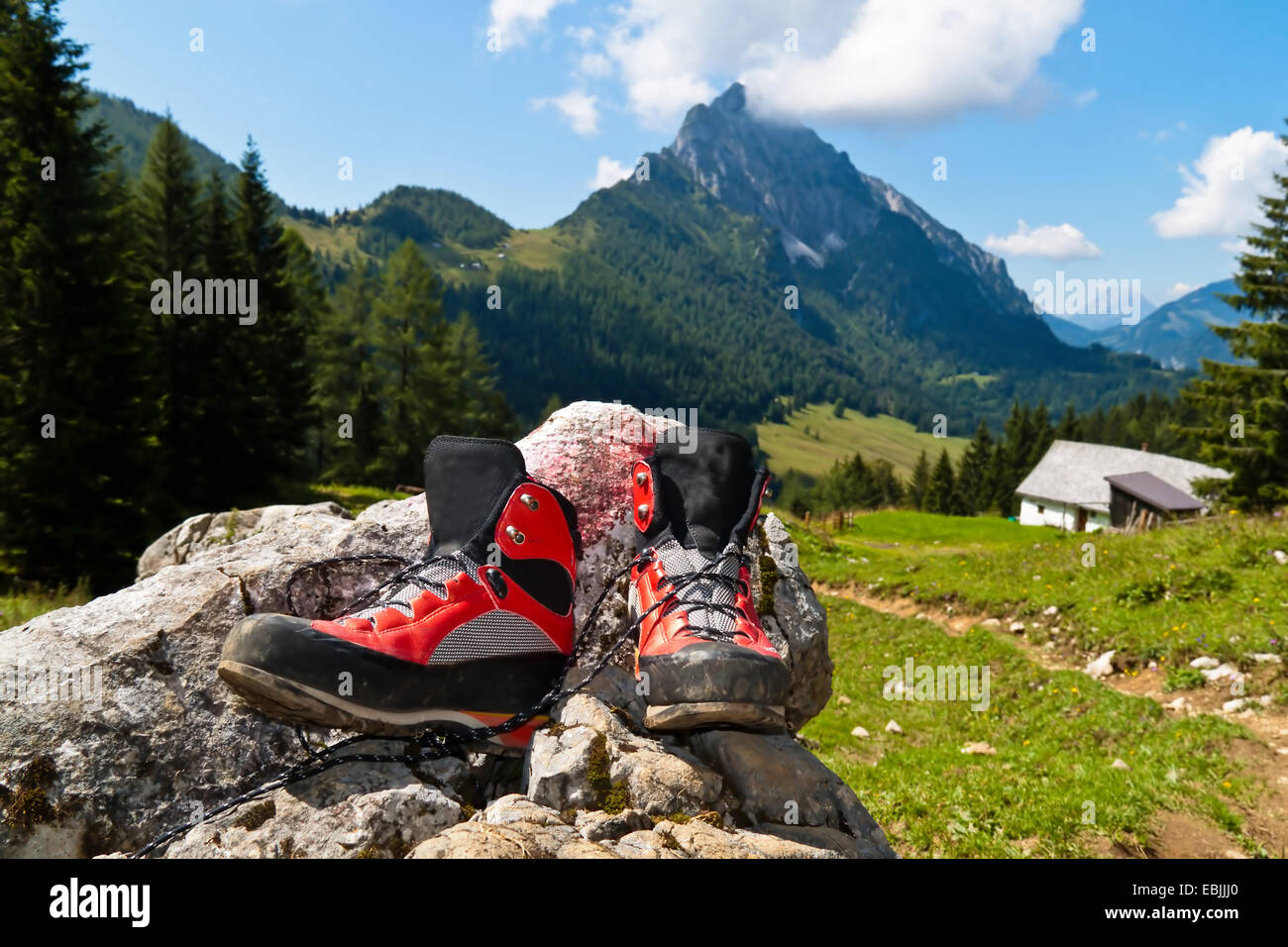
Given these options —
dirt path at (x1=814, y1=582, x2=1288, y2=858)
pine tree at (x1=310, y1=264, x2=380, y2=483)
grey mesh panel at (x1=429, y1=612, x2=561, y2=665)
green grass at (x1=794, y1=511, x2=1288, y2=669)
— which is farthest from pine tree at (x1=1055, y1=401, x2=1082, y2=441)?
grey mesh panel at (x1=429, y1=612, x2=561, y2=665)

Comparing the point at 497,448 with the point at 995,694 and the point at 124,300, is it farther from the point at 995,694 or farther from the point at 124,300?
the point at 124,300

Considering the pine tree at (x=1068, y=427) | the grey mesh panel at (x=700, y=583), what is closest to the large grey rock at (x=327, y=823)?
the grey mesh panel at (x=700, y=583)

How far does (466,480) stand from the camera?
12.7ft

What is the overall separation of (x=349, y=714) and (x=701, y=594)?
1.83 metres

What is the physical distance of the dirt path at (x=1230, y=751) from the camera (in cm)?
603

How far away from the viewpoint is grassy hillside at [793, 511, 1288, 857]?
654cm

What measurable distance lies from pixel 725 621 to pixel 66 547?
24.7 m

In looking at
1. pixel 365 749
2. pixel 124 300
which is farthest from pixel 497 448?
pixel 124 300

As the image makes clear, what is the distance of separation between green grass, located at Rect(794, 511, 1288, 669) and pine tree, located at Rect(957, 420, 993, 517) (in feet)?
317

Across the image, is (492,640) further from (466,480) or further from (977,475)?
(977,475)

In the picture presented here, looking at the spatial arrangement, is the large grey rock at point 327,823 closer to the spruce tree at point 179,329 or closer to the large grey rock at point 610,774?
the large grey rock at point 610,774
